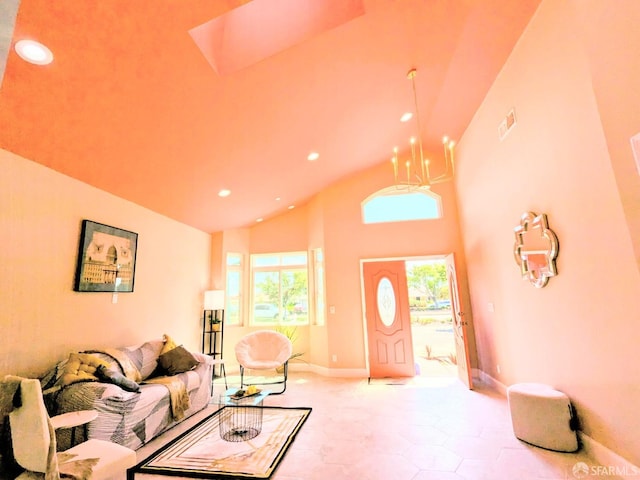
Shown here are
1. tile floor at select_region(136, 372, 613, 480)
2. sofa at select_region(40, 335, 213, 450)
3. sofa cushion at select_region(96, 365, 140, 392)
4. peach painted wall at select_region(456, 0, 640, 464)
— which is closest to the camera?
peach painted wall at select_region(456, 0, 640, 464)

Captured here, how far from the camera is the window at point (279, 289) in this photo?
6.39 m

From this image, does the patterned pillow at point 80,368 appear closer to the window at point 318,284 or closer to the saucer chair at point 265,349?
the saucer chair at point 265,349

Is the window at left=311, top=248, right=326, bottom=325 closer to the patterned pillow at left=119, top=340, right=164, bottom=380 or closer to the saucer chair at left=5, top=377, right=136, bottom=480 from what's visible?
the patterned pillow at left=119, top=340, right=164, bottom=380

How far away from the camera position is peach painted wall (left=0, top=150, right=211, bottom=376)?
254 centimetres

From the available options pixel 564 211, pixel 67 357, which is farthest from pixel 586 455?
pixel 67 357

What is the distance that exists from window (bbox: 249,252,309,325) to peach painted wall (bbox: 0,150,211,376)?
92.2 inches

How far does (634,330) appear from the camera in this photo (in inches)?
80.1

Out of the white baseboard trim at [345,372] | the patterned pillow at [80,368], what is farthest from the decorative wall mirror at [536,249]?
the patterned pillow at [80,368]

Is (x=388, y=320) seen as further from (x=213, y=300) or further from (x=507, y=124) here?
(x=507, y=124)

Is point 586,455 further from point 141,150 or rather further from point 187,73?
point 141,150

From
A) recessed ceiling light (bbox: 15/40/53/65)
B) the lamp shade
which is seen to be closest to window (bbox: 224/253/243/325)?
the lamp shade

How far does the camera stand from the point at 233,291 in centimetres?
643

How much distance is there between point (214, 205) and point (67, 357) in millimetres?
2796

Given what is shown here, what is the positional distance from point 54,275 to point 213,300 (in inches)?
113
